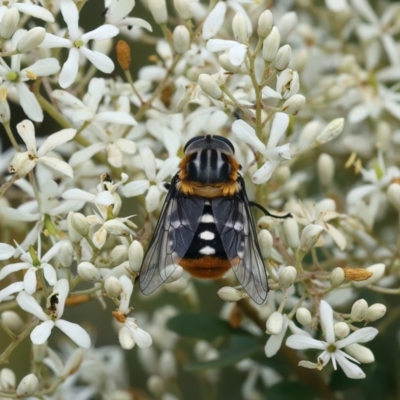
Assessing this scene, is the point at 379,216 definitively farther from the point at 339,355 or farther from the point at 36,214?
the point at 36,214

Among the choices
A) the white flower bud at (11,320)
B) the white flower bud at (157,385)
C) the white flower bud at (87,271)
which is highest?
the white flower bud at (87,271)

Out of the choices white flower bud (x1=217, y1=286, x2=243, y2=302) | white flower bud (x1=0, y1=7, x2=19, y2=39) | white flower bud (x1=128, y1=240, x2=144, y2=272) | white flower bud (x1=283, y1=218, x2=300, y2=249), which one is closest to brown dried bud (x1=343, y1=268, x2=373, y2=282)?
white flower bud (x1=283, y1=218, x2=300, y2=249)

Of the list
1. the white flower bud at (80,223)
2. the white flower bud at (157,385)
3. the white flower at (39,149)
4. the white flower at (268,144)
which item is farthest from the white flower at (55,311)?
the white flower bud at (157,385)

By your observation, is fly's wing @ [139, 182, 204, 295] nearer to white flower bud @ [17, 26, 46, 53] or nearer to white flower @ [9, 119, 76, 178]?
white flower @ [9, 119, 76, 178]

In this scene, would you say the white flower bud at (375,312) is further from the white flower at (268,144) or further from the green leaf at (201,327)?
the green leaf at (201,327)

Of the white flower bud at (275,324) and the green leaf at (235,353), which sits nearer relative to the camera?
the white flower bud at (275,324)

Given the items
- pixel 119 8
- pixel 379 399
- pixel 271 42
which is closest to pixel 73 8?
pixel 119 8

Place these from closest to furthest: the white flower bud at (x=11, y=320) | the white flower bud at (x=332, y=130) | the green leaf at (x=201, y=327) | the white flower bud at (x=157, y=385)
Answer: the white flower bud at (x=332, y=130)
the white flower bud at (x=11, y=320)
the green leaf at (x=201, y=327)
the white flower bud at (x=157, y=385)

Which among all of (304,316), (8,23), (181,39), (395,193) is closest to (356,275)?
(304,316)
